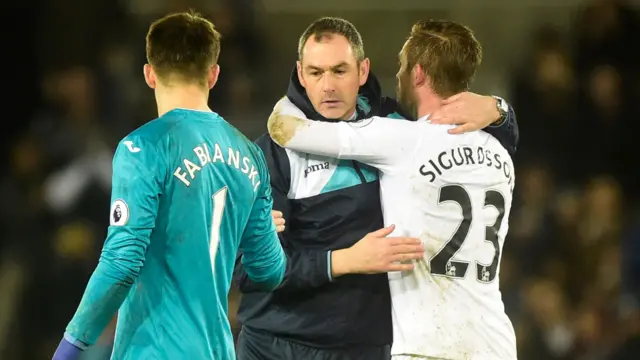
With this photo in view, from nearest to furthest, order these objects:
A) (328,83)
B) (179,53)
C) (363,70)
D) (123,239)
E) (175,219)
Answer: (123,239), (175,219), (179,53), (328,83), (363,70)

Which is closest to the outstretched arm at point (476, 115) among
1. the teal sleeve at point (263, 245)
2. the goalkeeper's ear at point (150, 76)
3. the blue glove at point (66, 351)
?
the teal sleeve at point (263, 245)

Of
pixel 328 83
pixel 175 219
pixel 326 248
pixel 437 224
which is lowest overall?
pixel 326 248

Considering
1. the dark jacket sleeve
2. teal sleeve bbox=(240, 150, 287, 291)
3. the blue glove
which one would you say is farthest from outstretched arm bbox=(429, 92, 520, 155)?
the blue glove

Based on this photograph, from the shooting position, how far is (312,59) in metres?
4.31

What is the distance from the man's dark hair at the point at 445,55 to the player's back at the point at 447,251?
0.64ft

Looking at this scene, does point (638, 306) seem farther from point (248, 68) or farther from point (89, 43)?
point (89, 43)

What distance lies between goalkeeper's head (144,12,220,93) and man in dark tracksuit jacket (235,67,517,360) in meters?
0.75

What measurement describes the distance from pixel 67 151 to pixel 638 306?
4628 millimetres

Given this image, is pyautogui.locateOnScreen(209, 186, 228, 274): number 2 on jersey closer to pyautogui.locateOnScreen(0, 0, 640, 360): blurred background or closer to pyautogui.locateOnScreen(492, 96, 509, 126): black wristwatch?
pyautogui.locateOnScreen(492, 96, 509, 126): black wristwatch

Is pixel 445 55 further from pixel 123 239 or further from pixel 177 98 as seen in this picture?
pixel 123 239

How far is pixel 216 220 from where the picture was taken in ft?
11.9

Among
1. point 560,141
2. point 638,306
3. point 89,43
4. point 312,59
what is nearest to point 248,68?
point 89,43

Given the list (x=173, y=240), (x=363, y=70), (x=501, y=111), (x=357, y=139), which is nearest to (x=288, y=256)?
(x=357, y=139)

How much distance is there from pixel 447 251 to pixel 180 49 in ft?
4.15
